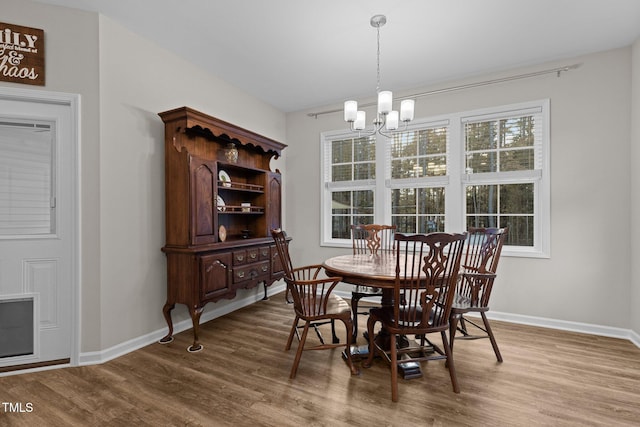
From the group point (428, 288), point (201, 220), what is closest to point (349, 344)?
point (428, 288)

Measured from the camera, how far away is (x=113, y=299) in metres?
2.52

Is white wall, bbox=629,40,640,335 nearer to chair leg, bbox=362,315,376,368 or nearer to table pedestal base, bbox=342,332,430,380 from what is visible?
table pedestal base, bbox=342,332,430,380

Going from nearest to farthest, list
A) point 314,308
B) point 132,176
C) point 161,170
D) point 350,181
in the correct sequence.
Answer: point 314,308, point 132,176, point 161,170, point 350,181

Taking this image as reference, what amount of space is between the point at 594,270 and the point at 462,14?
2.84 m

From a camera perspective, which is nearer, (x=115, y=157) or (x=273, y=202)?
(x=115, y=157)

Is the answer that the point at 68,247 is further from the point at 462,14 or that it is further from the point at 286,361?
the point at 462,14

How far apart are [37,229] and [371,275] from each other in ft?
8.78

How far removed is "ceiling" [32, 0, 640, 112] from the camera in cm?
235

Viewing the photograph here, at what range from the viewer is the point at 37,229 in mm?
2354

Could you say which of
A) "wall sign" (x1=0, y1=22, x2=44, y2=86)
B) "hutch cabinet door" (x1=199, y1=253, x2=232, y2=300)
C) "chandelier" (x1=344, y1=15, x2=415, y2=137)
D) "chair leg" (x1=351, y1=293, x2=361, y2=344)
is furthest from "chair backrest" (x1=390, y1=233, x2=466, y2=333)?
"wall sign" (x1=0, y1=22, x2=44, y2=86)

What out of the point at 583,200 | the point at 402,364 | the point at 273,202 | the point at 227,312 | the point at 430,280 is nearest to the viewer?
the point at 430,280

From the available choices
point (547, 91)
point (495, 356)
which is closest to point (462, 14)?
point (547, 91)

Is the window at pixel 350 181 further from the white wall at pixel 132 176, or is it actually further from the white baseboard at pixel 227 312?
the white wall at pixel 132 176

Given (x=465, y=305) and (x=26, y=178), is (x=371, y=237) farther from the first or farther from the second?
(x=26, y=178)
